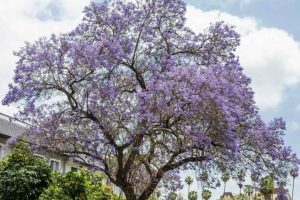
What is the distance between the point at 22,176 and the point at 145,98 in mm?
8253

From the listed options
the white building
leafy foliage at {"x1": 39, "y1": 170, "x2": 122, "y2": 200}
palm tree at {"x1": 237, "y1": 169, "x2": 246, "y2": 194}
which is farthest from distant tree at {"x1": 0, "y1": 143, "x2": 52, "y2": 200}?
palm tree at {"x1": 237, "y1": 169, "x2": 246, "y2": 194}

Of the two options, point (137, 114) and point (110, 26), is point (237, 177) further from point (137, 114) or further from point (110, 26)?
point (110, 26)

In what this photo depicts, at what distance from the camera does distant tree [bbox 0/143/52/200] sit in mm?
22078

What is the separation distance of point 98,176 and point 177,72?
8.90 meters

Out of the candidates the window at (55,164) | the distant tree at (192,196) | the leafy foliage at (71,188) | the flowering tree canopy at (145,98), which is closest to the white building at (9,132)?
the window at (55,164)

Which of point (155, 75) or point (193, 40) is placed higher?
point (193, 40)

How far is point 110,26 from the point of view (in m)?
19.0

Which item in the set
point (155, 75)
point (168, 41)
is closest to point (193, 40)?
point (168, 41)

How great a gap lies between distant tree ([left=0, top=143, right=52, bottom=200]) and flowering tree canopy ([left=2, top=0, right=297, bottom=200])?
394cm

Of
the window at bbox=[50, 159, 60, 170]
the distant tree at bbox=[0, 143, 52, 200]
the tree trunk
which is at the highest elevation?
the window at bbox=[50, 159, 60, 170]

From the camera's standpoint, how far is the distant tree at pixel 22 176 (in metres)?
22.1

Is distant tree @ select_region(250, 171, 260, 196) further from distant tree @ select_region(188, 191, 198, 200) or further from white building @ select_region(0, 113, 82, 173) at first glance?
distant tree @ select_region(188, 191, 198, 200)

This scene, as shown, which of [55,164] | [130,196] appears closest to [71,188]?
[130,196]

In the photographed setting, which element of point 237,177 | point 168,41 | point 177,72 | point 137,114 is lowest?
point 237,177
